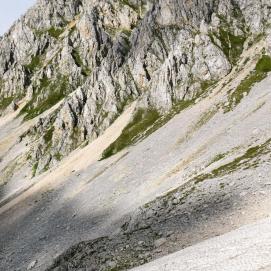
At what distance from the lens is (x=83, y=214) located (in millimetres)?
65812

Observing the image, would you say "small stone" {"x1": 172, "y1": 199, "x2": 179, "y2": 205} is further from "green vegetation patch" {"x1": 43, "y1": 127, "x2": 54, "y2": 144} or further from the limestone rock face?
"green vegetation patch" {"x1": 43, "y1": 127, "x2": 54, "y2": 144}

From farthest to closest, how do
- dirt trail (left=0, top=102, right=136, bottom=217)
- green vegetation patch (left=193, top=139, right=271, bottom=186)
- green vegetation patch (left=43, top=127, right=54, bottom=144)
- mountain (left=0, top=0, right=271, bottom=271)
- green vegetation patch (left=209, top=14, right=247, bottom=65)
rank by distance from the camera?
green vegetation patch (left=43, top=127, right=54, bottom=144) < green vegetation patch (left=209, top=14, right=247, bottom=65) < dirt trail (left=0, top=102, right=136, bottom=217) < green vegetation patch (left=193, top=139, right=271, bottom=186) < mountain (left=0, top=0, right=271, bottom=271)

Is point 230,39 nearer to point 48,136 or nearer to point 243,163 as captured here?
point 48,136

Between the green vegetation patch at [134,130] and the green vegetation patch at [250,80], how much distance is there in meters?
23.4

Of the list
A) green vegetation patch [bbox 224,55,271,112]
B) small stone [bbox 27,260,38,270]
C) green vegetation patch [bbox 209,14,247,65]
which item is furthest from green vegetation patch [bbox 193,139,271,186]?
green vegetation patch [bbox 209,14,247,65]

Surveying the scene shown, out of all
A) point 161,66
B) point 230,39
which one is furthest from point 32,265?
point 230,39

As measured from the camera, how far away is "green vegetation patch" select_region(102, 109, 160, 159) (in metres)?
97.9

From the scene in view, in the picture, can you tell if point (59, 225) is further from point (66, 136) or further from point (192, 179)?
point (66, 136)

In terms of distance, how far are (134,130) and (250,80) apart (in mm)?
29144

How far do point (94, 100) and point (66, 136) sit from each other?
13.9m

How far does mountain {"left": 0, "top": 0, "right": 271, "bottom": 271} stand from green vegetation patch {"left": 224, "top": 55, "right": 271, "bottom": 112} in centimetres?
29

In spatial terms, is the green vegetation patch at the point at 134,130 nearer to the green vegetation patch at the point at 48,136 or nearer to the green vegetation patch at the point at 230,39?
the green vegetation patch at the point at 230,39

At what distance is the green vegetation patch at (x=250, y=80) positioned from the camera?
8394cm

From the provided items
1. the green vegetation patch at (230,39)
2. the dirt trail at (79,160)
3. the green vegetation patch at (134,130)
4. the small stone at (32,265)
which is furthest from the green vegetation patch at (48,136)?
the small stone at (32,265)
